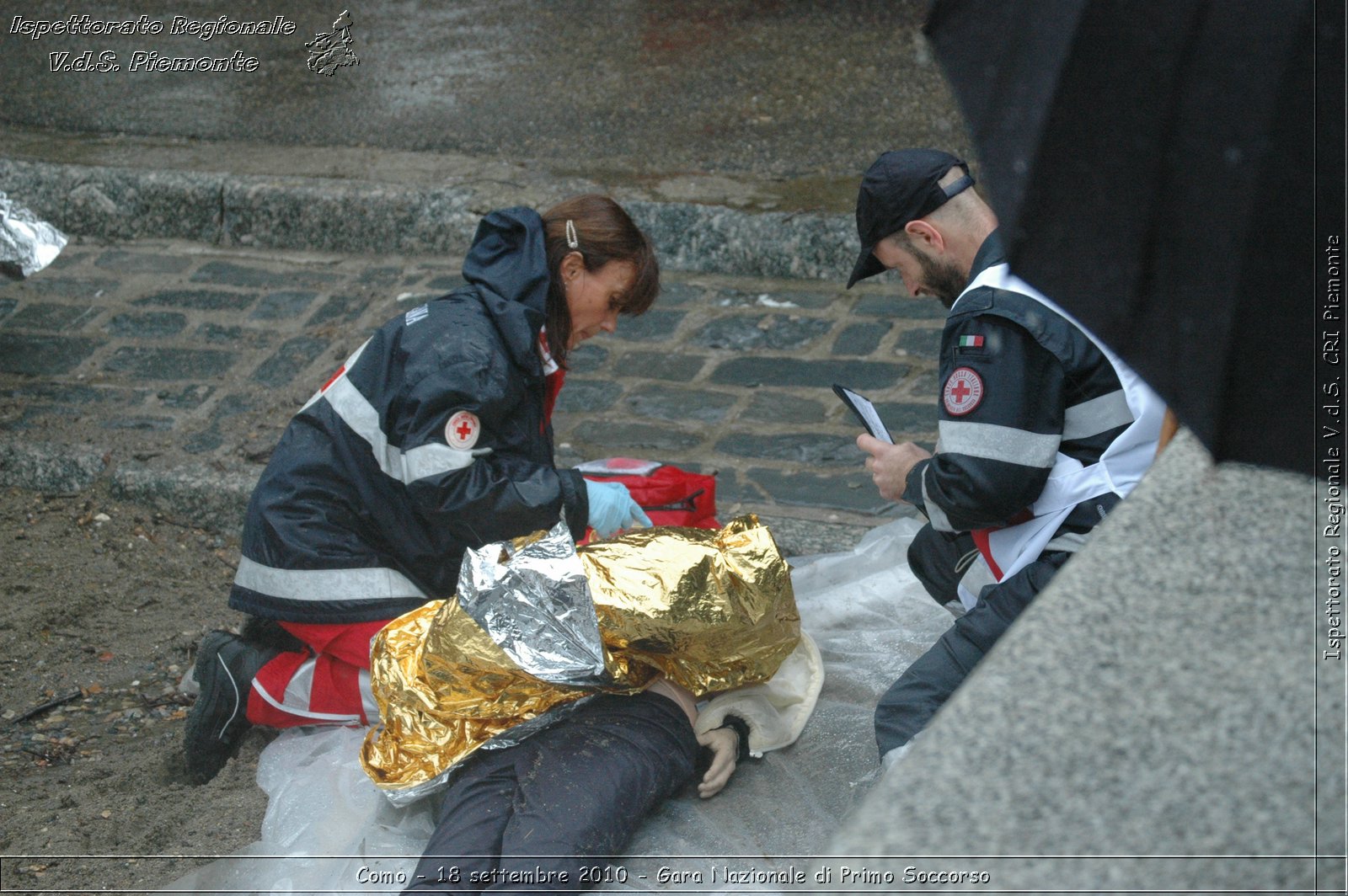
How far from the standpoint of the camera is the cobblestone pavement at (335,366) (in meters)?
4.16

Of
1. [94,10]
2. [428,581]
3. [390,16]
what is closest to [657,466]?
[428,581]

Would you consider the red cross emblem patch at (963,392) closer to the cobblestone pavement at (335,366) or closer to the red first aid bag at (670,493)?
the red first aid bag at (670,493)

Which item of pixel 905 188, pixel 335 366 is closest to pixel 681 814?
pixel 905 188

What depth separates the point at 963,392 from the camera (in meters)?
2.48

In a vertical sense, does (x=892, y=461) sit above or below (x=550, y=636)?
above

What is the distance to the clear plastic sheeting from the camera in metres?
2.54

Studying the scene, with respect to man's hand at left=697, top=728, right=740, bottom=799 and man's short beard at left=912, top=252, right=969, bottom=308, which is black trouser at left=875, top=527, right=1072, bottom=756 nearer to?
man's hand at left=697, top=728, right=740, bottom=799

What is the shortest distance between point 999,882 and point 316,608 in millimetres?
2154

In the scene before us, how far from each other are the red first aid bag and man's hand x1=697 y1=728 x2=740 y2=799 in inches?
25.6

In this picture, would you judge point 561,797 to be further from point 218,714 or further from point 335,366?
point 335,366

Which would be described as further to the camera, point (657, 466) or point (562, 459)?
point (562, 459)

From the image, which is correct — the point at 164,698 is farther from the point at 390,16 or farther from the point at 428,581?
the point at 390,16

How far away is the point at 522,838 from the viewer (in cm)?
239

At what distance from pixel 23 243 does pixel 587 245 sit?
2.72 metres
